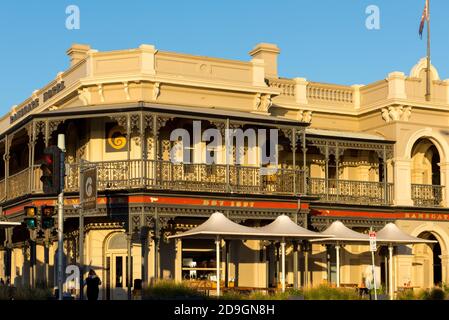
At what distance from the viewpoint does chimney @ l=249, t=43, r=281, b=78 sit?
39188mm

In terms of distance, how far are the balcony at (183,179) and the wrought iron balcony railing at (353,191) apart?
26 centimetres

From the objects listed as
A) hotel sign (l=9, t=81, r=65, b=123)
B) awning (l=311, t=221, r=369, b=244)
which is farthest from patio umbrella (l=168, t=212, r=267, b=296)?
hotel sign (l=9, t=81, r=65, b=123)

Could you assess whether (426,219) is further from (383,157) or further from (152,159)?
(152,159)

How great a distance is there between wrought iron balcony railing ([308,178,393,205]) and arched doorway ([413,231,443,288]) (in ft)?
9.66

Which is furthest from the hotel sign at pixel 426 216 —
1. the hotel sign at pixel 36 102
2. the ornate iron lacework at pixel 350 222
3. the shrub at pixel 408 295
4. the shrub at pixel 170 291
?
the hotel sign at pixel 36 102

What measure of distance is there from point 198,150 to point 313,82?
7.67 metres

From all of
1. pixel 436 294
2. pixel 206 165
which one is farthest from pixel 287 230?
pixel 436 294

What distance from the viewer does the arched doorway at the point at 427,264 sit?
4012 cm

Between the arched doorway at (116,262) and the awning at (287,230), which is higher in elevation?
the awning at (287,230)

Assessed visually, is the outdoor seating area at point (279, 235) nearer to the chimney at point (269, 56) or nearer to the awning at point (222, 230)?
the awning at point (222, 230)

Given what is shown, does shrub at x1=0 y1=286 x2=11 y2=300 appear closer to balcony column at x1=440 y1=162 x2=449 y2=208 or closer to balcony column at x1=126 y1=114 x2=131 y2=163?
balcony column at x1=126 y1=114 x2=131 y2=163

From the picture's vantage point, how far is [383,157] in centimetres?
3844

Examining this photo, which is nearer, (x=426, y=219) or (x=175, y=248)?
(x=175, y=248)
